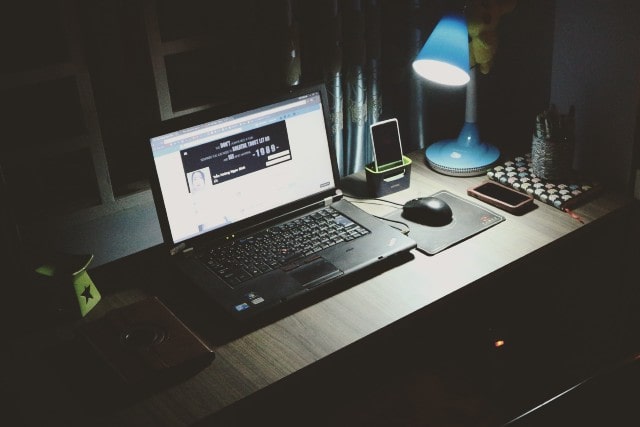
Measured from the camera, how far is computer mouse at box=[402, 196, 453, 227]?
1.76 meters

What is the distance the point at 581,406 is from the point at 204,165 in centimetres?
92

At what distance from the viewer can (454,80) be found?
188cm

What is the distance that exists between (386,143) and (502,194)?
0.33 m

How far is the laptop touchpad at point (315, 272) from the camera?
1536 mm

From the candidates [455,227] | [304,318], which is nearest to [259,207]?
[304,318]

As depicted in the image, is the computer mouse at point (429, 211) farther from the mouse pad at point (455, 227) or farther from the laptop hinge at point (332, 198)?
the laptop hinge at point (332, 198)

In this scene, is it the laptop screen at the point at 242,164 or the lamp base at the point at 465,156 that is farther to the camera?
the lamp base at the point at 465,156

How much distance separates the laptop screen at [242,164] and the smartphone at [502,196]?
410 mm

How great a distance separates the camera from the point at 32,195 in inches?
132

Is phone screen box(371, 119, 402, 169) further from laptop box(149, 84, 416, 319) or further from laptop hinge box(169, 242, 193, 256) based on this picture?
laptop hinge box(169, 242, 193, 256)

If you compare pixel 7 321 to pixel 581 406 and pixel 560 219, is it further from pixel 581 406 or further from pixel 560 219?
pixel 560 219

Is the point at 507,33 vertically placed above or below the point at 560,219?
above

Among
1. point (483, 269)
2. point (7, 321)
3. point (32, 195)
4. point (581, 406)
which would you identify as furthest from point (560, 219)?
point (32, 195)

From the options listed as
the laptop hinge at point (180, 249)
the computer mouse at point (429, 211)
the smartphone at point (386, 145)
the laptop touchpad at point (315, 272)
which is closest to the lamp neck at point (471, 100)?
the smartphone at point (386, 145)
